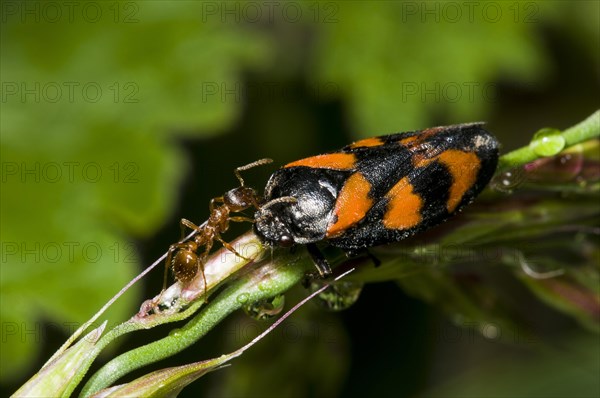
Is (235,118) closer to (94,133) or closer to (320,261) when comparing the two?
(94,133)

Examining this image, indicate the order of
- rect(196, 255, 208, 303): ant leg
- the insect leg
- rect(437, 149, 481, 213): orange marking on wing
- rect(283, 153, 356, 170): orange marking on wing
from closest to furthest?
rect(196, 255, 208, 303): ant leg < the insect leg < rect(437, 149, 481, 213): orange marking on wing < rect(283, 153, 356, 170): orange marking on wing

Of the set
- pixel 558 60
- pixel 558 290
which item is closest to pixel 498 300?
pixel 558 290

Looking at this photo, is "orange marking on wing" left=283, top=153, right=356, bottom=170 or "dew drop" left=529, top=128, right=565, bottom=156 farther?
"orange marking on wing" left=283, top=153, right=356, bottom=170

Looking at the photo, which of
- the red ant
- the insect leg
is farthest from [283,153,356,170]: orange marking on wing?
the insect leg

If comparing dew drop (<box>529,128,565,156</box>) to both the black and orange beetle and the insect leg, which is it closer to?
the black and orange beetle

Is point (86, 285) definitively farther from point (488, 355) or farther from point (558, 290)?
point (488, 355)

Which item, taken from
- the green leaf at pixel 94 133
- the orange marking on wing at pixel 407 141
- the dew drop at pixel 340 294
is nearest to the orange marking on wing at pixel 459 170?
the orange marking on wing at pixel 407 141
